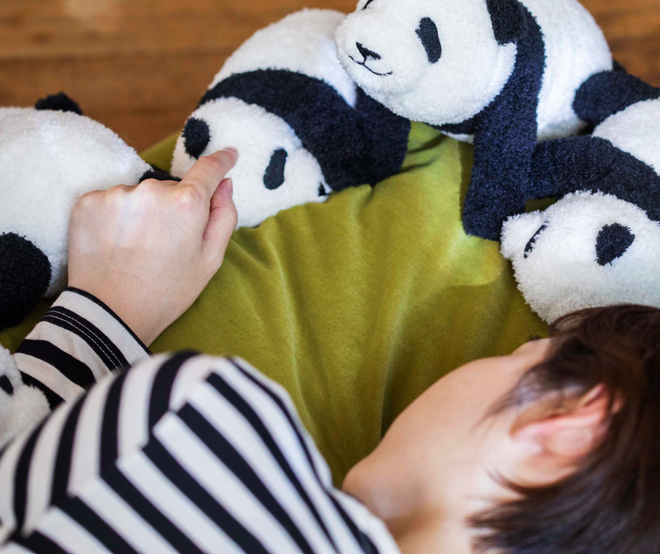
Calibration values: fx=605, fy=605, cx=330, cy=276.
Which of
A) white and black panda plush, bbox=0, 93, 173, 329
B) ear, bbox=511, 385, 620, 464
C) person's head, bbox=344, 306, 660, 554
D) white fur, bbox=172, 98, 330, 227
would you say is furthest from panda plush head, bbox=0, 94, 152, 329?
Result: ear, bbox=511, 385, 620, 464

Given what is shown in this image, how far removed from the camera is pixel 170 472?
1.23 feet

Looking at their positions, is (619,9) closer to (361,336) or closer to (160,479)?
(361,336)

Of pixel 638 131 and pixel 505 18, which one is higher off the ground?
pixel 505 18

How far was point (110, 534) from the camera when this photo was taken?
1.25 ft

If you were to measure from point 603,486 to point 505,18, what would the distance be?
1.45 feet

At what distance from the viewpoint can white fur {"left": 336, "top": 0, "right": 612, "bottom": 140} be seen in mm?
591

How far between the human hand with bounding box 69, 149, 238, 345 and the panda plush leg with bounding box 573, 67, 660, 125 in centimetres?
46

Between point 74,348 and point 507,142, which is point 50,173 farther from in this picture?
point 507,142

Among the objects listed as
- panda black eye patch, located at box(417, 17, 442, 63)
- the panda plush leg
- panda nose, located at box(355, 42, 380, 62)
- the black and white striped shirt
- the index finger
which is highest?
panda black eye patch, located at box(417, 17, 442, 63)

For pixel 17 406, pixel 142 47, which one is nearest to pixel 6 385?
pixel 17 406

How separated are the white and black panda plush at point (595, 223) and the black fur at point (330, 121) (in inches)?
7.3

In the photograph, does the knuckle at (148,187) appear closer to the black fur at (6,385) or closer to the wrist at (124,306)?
the wrist at (124,306)

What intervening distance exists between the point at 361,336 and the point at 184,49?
3.24ft

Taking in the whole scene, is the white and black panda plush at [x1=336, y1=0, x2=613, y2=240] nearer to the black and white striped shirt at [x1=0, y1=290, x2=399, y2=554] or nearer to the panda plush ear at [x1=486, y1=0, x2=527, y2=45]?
the panda plush ear at [x1=486, y1=0, x2=527, y2=45]
